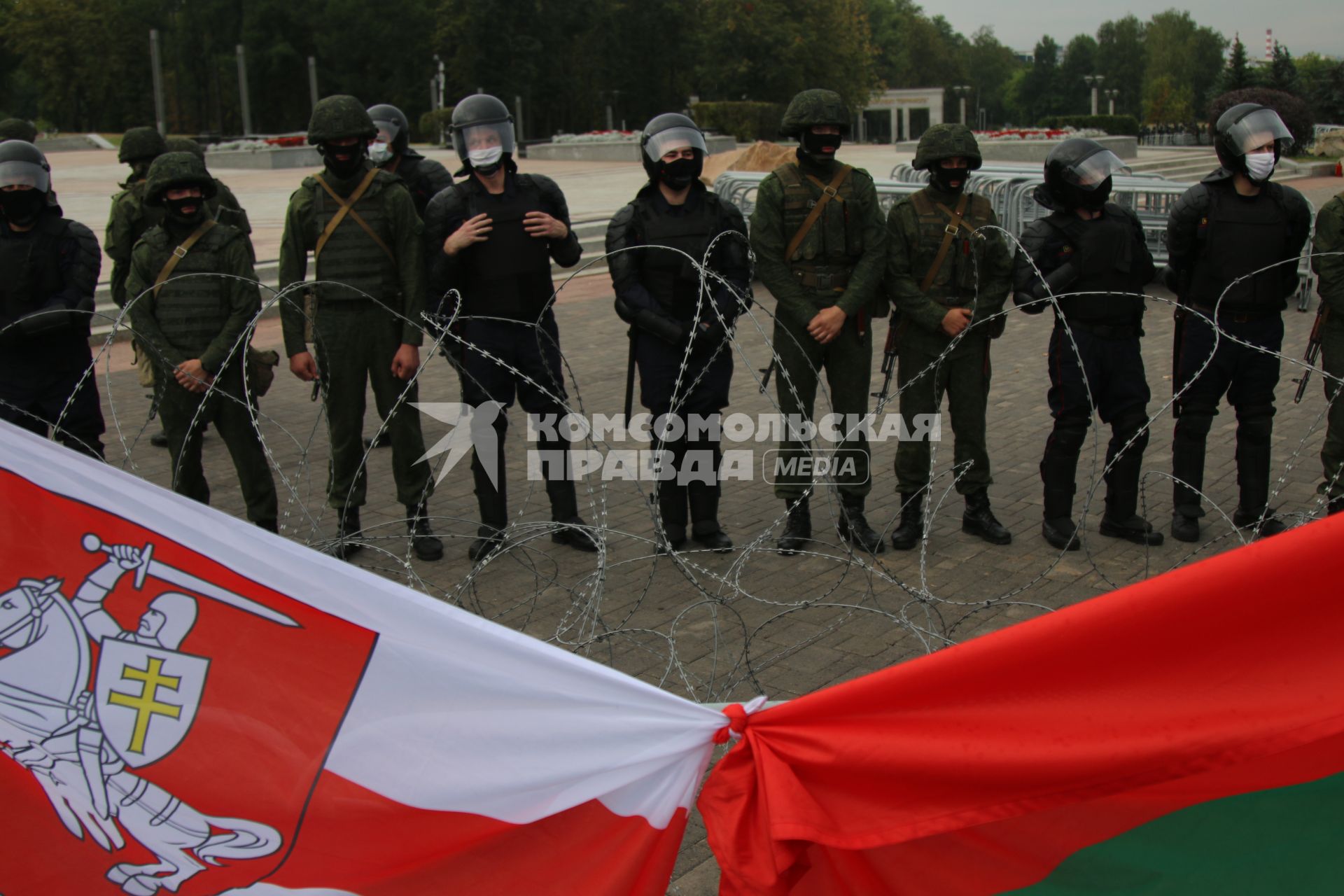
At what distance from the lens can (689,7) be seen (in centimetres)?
6875

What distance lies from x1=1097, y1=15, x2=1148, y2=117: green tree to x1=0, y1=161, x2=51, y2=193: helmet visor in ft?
404

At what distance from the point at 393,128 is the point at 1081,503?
17.0 feet

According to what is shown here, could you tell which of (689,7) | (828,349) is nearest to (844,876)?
(828,349)

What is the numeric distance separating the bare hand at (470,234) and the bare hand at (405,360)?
527mm

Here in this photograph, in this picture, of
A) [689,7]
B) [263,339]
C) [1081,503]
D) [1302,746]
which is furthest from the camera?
[689,7]

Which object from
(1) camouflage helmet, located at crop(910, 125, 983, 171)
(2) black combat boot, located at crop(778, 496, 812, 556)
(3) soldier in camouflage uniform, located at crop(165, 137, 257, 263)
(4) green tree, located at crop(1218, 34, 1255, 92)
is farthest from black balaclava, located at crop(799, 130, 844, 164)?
(4) green tree, located at crop(1218, 34, 1255, 92)

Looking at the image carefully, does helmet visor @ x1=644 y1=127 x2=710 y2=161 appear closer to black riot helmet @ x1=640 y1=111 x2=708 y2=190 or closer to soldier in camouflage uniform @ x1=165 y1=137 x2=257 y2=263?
black riot helmet @ x1=640 y1=111 x2=708 y2=190

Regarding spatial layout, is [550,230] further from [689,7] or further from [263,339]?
[689,7]

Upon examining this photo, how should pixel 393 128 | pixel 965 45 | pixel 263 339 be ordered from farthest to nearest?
pixel 965 45
pixel 263 339
pixel 393 128

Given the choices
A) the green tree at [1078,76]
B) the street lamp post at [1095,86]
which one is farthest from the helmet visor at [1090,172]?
the green tree at [1078,76]

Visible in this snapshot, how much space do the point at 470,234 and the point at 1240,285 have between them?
3760mm

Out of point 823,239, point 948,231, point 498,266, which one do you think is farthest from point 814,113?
point 498,266

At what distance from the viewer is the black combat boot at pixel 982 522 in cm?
626

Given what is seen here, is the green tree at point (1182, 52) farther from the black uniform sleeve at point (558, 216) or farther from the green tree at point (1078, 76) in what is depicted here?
the black uniform sleeve at point (558, 216)
